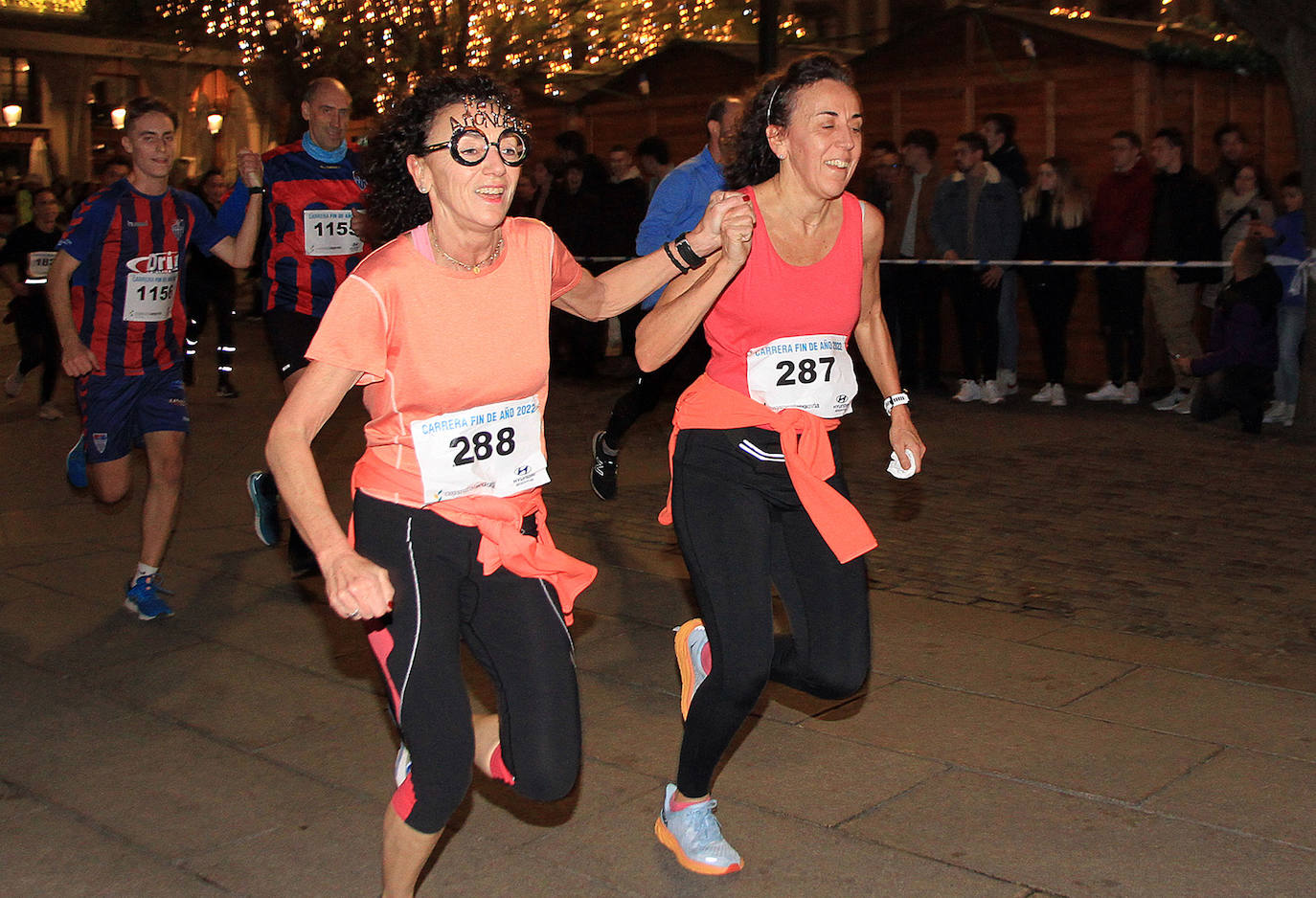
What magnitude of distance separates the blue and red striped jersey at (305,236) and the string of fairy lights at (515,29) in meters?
13.7

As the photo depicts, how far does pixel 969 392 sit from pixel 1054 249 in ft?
4.39

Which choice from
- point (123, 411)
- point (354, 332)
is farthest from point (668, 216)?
point (354, 332)

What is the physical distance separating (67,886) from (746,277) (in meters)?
2.31

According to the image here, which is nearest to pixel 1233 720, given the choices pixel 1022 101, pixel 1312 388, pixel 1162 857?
pixel 1162 857

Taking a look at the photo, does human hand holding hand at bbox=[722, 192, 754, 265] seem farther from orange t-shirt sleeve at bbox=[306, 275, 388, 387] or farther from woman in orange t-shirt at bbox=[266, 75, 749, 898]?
orange t-shirt sleeve at bbox=[306, 275, 388, 387]

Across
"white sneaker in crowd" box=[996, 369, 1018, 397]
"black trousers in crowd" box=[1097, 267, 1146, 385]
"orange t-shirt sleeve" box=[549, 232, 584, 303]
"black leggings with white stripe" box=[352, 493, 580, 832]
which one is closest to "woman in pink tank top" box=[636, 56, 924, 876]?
"orange t-shirt sleeve" box=[549, 232, 584, 303]

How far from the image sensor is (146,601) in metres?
6.06

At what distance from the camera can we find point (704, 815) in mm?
3689

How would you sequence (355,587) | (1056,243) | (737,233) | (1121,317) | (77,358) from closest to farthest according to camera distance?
(355,587), (737,233), (77,358), (1121,317), (1056,243)

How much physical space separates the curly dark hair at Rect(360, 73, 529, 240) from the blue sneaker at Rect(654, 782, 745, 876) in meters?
1.62

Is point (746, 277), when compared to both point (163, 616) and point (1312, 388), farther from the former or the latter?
point (1312, 388)

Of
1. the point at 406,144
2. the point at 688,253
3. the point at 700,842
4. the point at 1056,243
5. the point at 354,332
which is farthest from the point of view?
the point at 1056,243

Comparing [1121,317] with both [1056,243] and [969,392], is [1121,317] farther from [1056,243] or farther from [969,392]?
[969,392]

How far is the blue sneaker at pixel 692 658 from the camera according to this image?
385 cm
